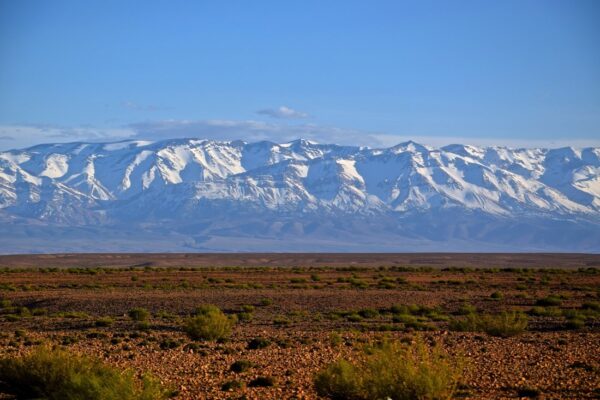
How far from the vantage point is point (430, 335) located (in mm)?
29984

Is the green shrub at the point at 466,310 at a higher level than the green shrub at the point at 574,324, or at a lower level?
lower

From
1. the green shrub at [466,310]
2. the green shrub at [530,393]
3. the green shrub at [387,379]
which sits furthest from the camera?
the green shrub at [466,310]

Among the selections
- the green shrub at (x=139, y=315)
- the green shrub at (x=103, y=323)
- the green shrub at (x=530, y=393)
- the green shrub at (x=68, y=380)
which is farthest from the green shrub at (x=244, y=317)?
the green shrub at (x=530, y=393)

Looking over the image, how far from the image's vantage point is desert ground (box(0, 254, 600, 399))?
21.6m

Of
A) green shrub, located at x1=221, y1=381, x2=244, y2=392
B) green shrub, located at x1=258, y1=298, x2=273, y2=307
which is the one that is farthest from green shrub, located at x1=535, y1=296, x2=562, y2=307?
green shrub, located at x1=221, y1=381, x2=244, y2=392

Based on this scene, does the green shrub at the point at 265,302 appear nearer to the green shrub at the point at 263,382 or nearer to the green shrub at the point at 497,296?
the green shrub at the point at 497,296

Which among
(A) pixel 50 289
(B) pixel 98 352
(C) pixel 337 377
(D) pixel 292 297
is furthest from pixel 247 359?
(A) pixel 50 289

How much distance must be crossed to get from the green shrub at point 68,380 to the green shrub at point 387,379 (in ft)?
10.9

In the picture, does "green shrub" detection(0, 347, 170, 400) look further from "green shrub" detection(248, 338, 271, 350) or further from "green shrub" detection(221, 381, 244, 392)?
"green shrub" detection(248, 338, 271, 350)

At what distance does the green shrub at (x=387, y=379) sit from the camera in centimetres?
1748

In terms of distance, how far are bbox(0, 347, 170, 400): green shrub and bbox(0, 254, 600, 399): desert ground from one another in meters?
2.21

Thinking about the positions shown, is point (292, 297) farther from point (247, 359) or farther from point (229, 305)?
point (247, 359)

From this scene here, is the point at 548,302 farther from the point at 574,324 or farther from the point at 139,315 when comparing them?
the point at 139,315

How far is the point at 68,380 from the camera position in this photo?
1848cm
